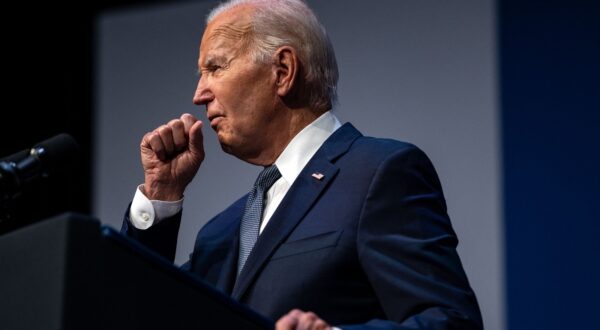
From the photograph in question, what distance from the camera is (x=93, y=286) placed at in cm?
120

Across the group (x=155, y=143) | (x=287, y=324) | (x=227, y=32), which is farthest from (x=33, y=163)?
(x=227, y=32)

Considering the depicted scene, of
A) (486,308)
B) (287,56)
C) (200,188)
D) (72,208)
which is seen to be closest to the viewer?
(287,56)

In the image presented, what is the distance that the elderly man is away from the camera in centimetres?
170

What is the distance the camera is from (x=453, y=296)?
5.38ft

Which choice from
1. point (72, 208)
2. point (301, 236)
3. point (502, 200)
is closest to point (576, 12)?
point (502, 200)

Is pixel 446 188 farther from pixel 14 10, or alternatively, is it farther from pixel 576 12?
pixel 14 10

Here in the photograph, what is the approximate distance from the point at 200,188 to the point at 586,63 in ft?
4.89

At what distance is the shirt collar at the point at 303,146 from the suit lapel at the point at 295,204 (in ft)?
0.20

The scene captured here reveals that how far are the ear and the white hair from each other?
2 cm

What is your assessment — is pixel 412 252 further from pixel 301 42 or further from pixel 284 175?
pixel 301 42

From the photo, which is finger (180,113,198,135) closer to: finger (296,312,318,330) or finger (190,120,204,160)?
finger (190,120,204,160)

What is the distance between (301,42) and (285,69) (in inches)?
3.2

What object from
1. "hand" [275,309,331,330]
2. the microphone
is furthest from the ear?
"hand" [275,309,331,330]

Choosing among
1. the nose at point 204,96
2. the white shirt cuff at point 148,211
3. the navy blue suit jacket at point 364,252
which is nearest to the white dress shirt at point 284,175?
the white shirt cuff at point 148,211
